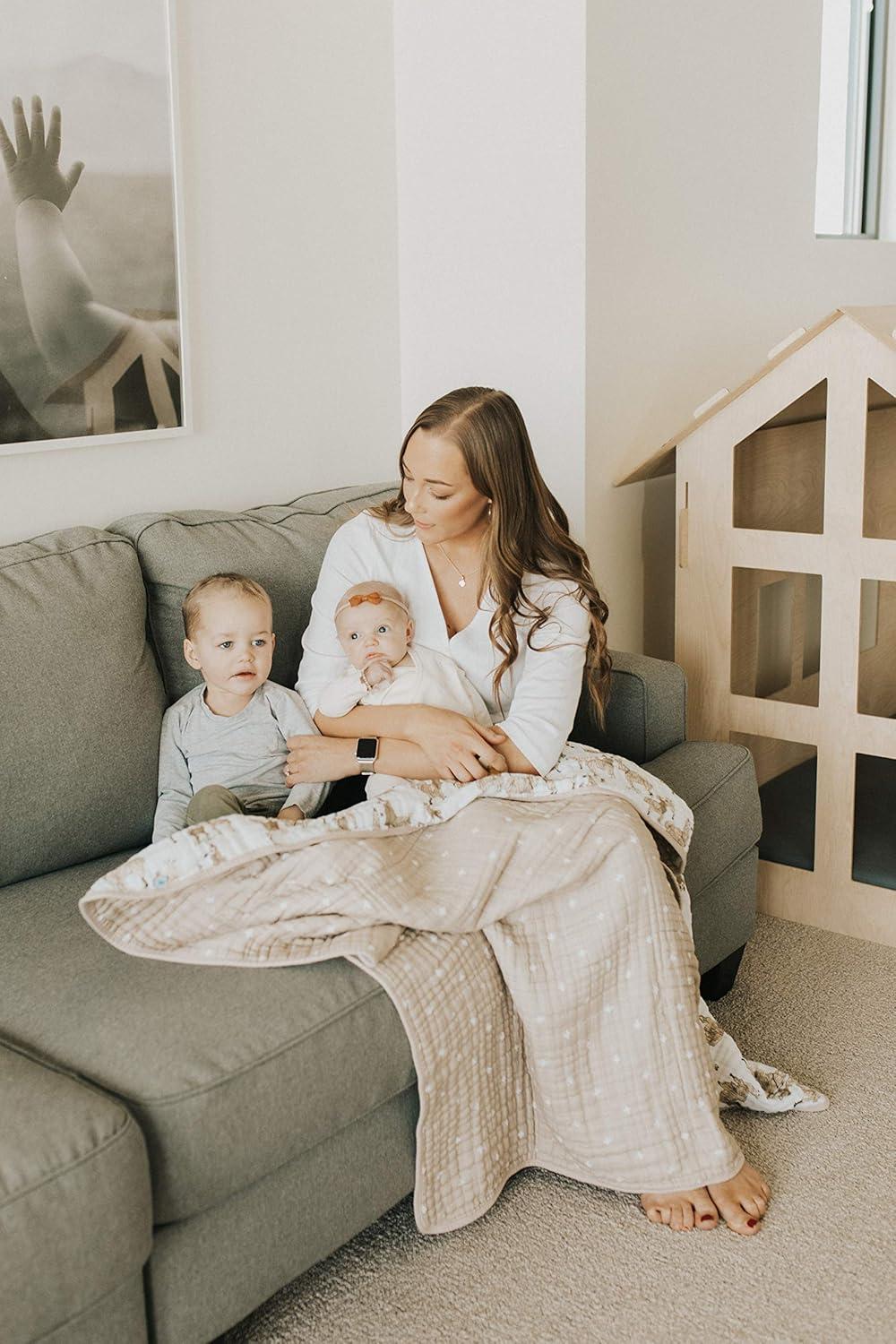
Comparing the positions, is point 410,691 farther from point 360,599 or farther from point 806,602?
point 806,602

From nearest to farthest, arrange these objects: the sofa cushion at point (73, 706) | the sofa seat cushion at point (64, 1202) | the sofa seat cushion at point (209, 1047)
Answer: the sofa seat cushion at point (64, 1202)
the sofa seat cushion at point (209, 1047)
the sofa cushion at point (73, 706)

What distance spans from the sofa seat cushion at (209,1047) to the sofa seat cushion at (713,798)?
0.77 meters

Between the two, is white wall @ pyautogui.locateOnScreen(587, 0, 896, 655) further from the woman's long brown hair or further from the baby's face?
the baby's face

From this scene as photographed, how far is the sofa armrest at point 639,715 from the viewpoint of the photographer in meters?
2.29

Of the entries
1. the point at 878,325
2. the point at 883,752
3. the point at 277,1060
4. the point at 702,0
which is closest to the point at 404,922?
the point at 277,1060

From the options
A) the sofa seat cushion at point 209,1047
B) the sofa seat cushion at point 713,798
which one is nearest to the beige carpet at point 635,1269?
the sofa seat cushion at point 209,1047

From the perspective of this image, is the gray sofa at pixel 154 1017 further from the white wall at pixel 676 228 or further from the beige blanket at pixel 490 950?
the white wall at pixel 676 228

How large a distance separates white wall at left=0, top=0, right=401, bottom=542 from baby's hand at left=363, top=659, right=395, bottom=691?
2.04 feet

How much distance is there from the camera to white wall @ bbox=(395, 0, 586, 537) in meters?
2.58

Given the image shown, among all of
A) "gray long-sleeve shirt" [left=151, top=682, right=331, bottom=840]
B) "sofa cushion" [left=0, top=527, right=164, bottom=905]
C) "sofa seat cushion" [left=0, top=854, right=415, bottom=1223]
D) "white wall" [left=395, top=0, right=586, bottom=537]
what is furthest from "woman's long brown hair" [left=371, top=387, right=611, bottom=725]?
"sofa seat cushion" [left=0, top=854, right=415, bottom=1223]

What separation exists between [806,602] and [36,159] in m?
1.58

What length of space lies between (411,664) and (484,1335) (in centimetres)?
96

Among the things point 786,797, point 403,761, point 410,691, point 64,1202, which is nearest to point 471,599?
point 410,691

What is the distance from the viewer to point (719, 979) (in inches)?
91.4
